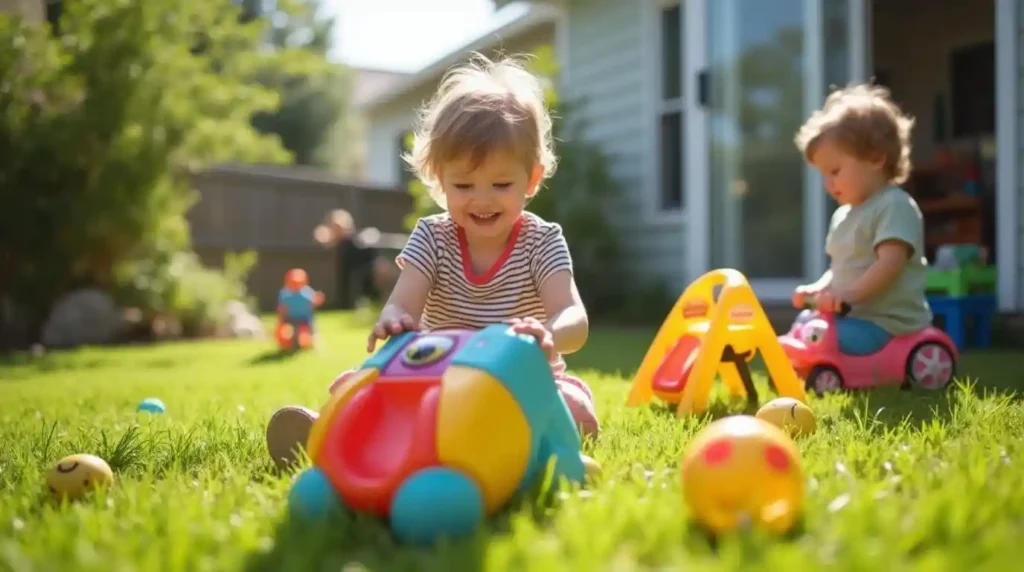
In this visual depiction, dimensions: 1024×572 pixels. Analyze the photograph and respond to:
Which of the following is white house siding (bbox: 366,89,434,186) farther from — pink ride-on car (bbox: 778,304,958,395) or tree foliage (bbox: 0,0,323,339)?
pink ride-on car (bbox: 778,304,958,395)

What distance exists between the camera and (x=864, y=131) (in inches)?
149

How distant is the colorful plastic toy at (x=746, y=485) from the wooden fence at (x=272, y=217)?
1181cm

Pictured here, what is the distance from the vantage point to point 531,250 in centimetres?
259

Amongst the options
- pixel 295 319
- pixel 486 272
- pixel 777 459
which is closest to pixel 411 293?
pixel 486 272

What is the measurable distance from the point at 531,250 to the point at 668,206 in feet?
19.7

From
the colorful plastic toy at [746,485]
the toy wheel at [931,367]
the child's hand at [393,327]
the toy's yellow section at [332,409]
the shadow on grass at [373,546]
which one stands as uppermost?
the child's hand at [393,327]

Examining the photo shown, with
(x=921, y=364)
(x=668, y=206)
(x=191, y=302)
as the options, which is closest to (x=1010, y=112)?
(x=921, y=364)

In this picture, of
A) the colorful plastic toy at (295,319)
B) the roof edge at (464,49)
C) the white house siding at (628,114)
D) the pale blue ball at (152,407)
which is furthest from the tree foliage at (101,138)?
the pale blue ball at (152,407)

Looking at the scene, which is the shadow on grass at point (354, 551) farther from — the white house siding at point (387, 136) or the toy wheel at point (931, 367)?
the white house siding at point (387, 136)

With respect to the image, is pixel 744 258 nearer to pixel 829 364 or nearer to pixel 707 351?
pixel 829 364

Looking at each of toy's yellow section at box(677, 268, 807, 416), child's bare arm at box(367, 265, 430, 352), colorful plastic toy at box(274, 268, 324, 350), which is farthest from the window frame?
child's bare arm at box(367, 265, 430, 352)

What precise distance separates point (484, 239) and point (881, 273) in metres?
1.85

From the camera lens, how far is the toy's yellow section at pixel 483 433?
162 cm

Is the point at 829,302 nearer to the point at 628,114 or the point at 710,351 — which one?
the point at 710,351
